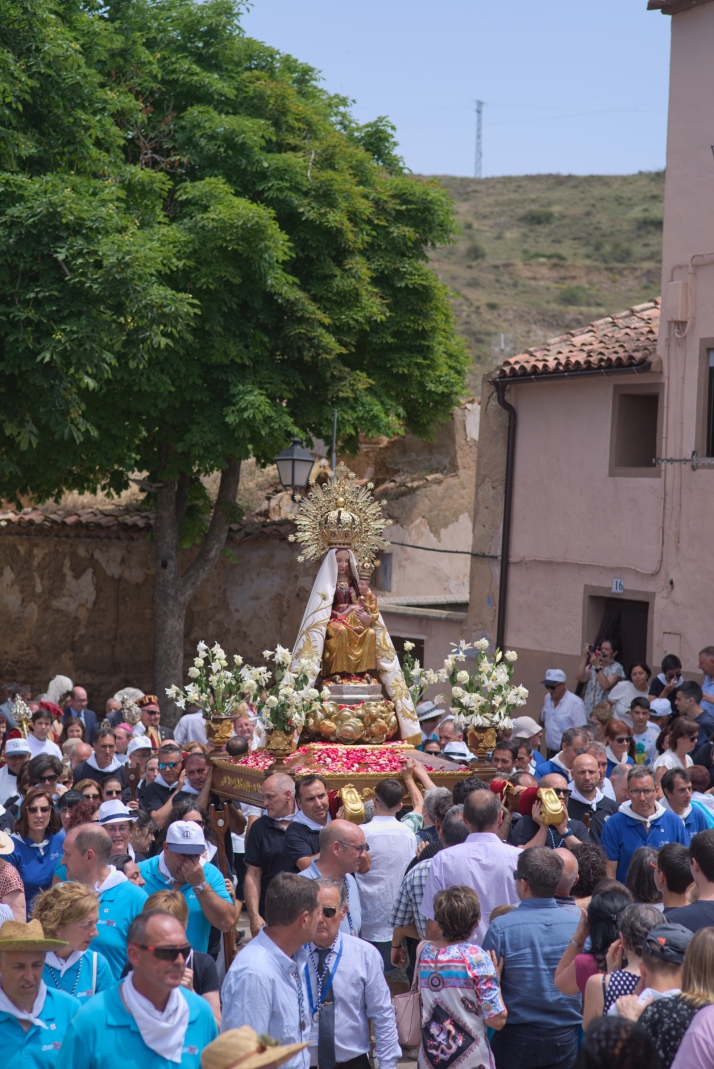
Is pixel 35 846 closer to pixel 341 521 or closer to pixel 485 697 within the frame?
pixel 485 697

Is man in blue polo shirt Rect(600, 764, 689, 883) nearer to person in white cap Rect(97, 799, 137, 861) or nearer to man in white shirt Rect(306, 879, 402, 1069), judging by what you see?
man in white shirt Rect(306, 879, 402, 1069)

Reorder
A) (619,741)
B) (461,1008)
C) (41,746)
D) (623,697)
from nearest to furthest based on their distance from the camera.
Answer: (461,1008) → (619,741) → (41,746) → (623,697)

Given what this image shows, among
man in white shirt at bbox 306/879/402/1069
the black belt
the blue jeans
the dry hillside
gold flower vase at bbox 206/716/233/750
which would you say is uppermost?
the dry hillside

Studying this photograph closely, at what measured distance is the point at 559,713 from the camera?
A: 43.2 ft

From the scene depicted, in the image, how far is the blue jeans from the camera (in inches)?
197

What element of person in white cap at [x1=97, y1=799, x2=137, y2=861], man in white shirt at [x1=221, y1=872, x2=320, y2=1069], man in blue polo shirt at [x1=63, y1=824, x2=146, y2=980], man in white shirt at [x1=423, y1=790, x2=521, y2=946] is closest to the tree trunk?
person in white cap at [x1=97, y1=799, x2=137, y2=861]

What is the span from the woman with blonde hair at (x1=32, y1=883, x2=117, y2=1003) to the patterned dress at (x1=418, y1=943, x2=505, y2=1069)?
4.44 ft

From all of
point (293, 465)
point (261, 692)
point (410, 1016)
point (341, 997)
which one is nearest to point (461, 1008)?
point (410, 1016)

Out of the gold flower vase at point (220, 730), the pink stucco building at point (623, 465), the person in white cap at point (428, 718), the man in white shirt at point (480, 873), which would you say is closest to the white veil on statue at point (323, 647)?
the gold flower vase at point (220, 730)

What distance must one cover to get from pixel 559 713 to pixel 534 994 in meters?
8.27

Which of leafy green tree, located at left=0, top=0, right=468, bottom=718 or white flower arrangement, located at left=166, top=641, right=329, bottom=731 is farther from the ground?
leafy green tree, located at left=0, top=0, right=468, bottom=718

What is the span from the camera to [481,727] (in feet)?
33.4

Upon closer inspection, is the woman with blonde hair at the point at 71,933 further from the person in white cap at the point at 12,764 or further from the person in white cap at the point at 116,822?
the person in white cap at the point at 12,764

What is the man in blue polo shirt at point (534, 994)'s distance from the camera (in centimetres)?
501
